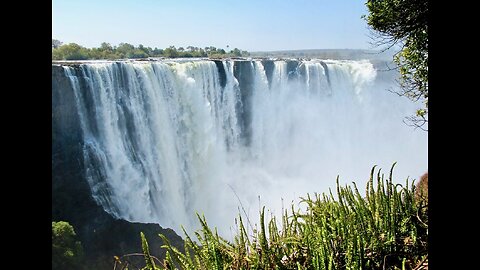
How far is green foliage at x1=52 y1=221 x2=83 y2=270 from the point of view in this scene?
12086 mm

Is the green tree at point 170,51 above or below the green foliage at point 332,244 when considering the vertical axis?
above

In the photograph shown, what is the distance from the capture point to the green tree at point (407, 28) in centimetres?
256

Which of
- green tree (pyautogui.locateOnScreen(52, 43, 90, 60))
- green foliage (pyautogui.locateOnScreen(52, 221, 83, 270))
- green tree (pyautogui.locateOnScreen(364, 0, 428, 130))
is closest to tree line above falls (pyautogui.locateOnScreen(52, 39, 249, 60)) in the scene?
green tree (pyautogui.locateOnScreen(52, 43, 90, 60))

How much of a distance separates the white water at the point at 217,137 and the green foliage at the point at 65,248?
2.39 m

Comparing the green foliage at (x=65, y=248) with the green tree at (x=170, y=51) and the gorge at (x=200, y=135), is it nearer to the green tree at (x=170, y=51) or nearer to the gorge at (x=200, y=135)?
the gorge at (x=200, y=135)

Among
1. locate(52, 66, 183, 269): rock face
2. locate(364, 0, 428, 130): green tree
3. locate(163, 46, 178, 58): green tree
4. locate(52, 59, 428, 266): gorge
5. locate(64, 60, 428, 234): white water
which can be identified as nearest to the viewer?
locate(364, 0, 428, 130): green tree

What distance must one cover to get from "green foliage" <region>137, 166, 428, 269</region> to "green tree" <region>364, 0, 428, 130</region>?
98 cm

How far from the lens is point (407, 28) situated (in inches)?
113

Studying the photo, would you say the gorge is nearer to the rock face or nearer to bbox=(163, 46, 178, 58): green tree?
the rock face

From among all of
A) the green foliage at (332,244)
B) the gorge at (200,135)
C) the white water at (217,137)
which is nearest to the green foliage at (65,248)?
the gorge at (200,135)

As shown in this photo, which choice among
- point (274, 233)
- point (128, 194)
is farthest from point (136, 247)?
point (274, 233)

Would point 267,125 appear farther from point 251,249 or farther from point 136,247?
point 251,249
